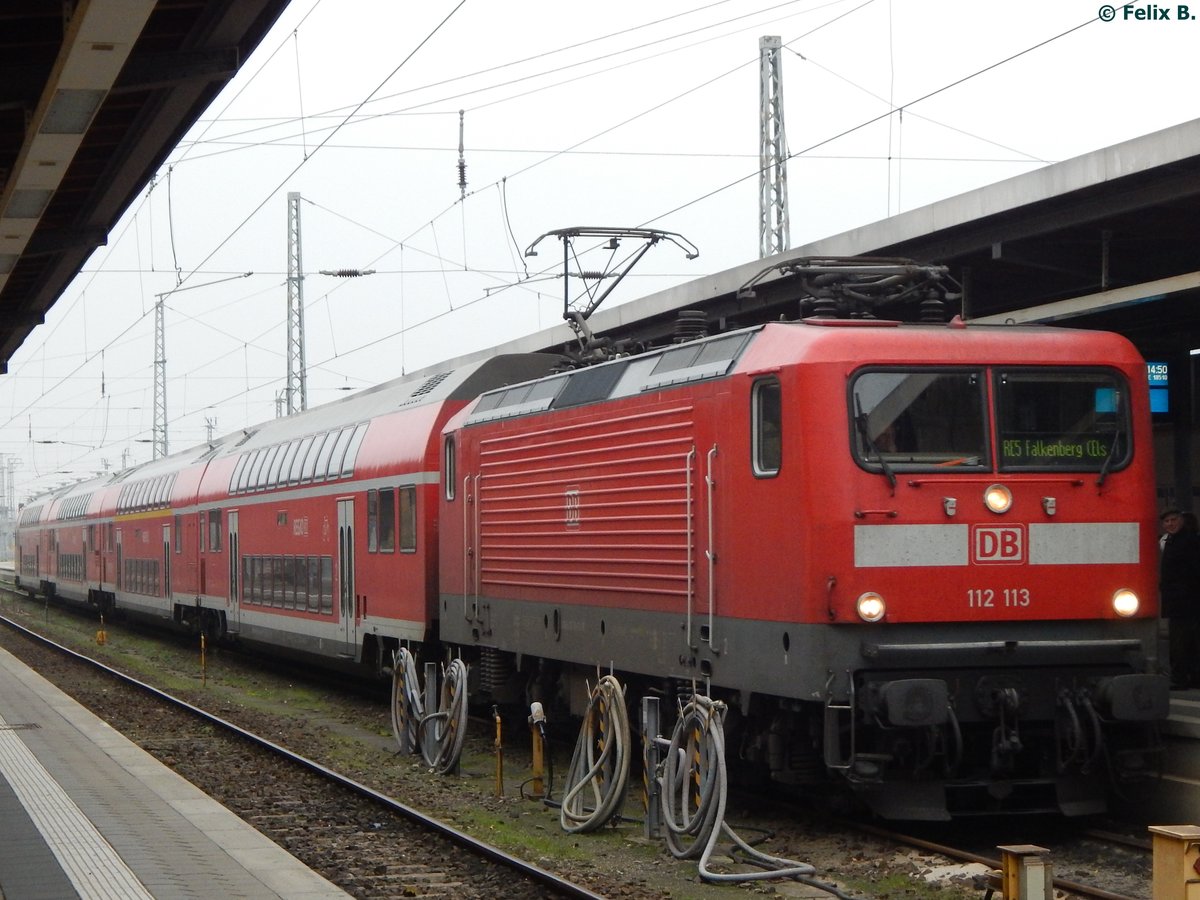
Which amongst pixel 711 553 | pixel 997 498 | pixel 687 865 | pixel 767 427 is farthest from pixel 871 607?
pixel 687 865

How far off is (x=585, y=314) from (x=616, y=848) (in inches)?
310

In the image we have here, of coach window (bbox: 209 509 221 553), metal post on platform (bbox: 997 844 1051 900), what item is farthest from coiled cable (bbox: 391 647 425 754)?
coach window (bbox: 209 509 221 553)

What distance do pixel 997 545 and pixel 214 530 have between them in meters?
20.5

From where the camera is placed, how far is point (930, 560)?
32.8ft

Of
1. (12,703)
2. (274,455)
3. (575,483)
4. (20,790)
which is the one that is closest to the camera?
(20,790)

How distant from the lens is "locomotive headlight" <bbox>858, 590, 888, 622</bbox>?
984cm

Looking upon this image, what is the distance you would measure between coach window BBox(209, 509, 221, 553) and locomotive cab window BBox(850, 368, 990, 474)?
1973 centimetres

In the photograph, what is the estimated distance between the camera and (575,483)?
13750 mm

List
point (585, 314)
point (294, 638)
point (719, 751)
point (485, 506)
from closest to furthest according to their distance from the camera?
point (719, 751)
point (485, 506)
point (585, 314)
point (294, 638)

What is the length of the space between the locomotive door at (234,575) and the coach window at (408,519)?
8.86 m

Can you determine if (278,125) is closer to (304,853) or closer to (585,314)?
(585,314)

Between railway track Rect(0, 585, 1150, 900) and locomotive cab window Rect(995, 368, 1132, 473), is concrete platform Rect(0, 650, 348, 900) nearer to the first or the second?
railway track Rect(0, 585, 1150, 900)

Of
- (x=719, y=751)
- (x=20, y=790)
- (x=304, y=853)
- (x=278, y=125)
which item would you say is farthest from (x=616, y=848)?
(x=278, y=125)

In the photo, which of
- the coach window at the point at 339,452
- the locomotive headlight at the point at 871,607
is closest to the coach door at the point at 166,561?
the coach window at the point at 339,452
